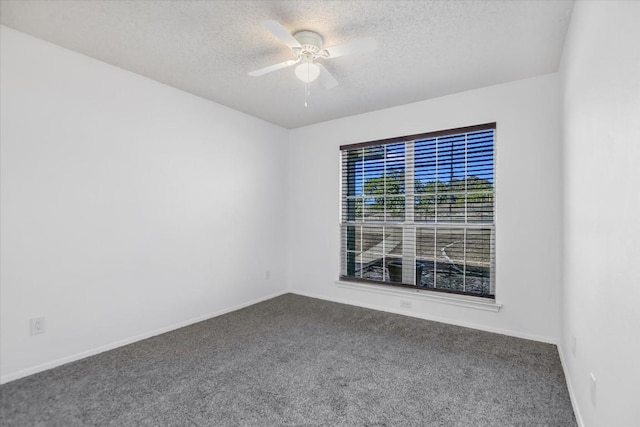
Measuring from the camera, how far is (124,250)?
3.03 m

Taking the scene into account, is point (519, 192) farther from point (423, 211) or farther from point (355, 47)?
point (355, 47)

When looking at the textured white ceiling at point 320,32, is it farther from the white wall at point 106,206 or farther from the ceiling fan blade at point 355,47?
the white wall at point 106,206

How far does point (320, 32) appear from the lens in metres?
2.34

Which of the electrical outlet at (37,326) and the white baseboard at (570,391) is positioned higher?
the electrical outlet at (37,326)

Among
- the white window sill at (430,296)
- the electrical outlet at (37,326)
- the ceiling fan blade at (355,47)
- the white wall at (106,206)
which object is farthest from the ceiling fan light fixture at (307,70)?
the electrical outlet at (37,326)

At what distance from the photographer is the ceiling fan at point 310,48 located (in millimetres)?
2051

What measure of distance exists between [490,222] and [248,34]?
303cm

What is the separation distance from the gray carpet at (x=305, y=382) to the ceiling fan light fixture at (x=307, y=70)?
2390 millimetres

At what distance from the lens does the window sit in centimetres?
351

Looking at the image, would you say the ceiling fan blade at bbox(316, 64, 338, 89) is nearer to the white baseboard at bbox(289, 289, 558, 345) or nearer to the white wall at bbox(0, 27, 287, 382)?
the white wall at bbox(0, 27, 287, 382)

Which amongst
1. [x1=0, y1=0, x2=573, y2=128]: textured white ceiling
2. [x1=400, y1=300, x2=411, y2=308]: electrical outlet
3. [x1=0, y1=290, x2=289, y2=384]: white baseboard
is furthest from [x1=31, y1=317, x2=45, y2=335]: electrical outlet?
[x1=400, y1=300, x2=411, y2=308]: electrical outlet

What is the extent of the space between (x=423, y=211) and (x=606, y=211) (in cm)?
252

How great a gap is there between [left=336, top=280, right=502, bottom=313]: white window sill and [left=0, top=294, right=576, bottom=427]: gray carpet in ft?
0.97

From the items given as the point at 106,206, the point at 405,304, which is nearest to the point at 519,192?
the point at 405,304
